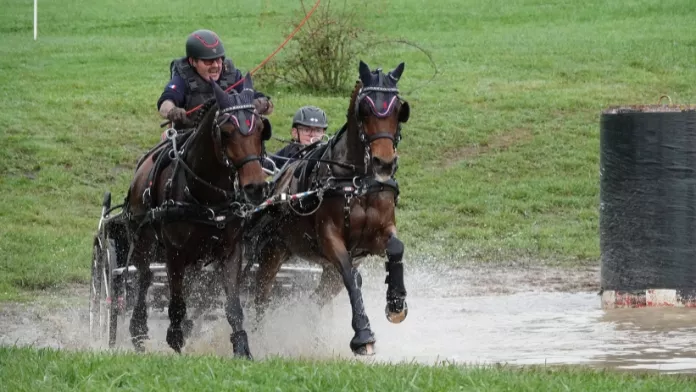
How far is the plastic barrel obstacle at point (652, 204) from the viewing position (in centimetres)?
1173

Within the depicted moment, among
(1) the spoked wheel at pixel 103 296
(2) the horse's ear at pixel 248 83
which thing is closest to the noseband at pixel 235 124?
(2) the horse's ear at pixel 248 83

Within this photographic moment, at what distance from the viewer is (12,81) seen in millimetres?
24766

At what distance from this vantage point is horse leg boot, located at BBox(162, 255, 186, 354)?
9.69 m

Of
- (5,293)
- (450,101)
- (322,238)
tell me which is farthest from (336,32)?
(322,238)

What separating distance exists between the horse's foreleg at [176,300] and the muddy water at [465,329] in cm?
60

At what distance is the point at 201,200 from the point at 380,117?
1295 mm

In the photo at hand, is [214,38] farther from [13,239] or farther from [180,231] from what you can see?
[13,239]

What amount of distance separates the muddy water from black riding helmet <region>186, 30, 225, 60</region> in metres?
1.97

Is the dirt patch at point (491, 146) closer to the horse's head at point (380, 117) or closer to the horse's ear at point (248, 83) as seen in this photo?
the horse's head at point (380, 117)

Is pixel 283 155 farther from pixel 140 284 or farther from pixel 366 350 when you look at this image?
pixel 366 350

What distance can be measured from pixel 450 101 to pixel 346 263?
43.6 ft

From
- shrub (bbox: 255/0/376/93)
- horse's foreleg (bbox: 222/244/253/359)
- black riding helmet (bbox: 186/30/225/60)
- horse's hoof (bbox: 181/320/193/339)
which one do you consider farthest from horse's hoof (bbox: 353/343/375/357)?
shrub (bbox: 255/0/376/93)

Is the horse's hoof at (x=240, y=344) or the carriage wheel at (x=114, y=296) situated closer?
the horse's hoof at (x=240, y=344)

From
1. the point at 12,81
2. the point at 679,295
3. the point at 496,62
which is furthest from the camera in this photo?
the point at 496,62
